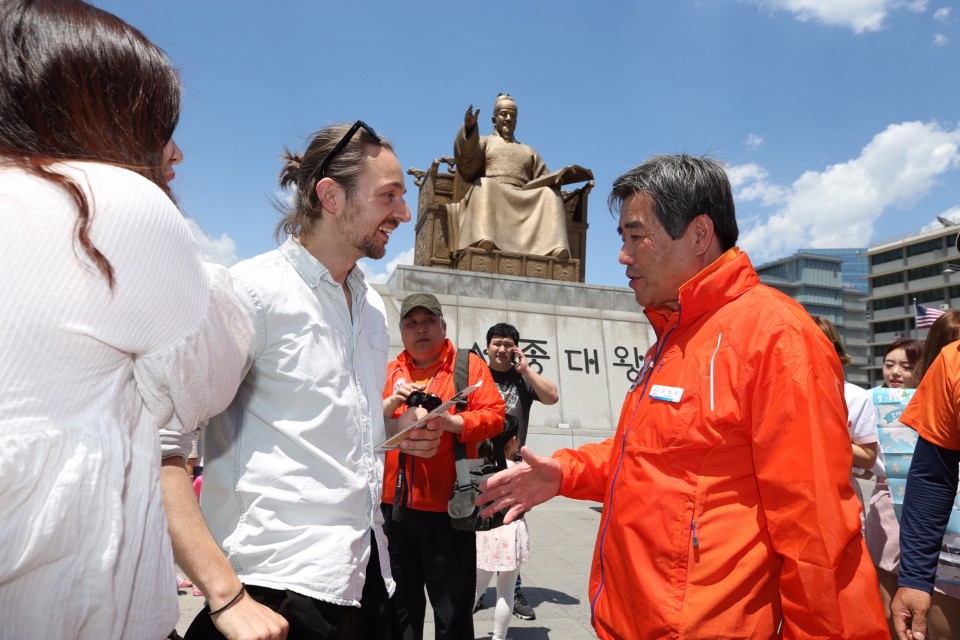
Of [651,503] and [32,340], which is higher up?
[32,340]

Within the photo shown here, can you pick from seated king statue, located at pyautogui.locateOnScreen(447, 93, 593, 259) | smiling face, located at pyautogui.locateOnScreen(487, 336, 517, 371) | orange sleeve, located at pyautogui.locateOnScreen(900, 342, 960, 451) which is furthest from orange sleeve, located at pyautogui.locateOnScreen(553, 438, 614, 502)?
seated king statue, located at pyautogui.locateOnScreen(447, 93, 593, 259)

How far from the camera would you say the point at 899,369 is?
13.1 ft

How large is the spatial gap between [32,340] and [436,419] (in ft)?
4.63

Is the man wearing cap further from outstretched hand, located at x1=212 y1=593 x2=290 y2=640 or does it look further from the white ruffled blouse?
the white ruffled blouse

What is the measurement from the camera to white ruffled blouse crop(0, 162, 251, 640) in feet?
2.39

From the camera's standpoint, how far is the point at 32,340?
0.75 meters

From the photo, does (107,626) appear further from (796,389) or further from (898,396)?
(898,396)

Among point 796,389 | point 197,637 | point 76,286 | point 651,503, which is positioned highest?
point 76,286

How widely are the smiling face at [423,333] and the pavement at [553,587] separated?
1.49 metres

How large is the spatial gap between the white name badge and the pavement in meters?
2.44

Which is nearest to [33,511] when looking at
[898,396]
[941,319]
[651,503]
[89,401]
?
[89,401]

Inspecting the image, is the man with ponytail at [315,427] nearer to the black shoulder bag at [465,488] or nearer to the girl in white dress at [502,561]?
the black shoulder bag at [465,488]

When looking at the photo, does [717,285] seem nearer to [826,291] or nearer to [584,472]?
[584,472]

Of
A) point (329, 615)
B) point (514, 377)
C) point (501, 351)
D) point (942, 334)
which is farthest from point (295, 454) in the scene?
point (514, 377)
